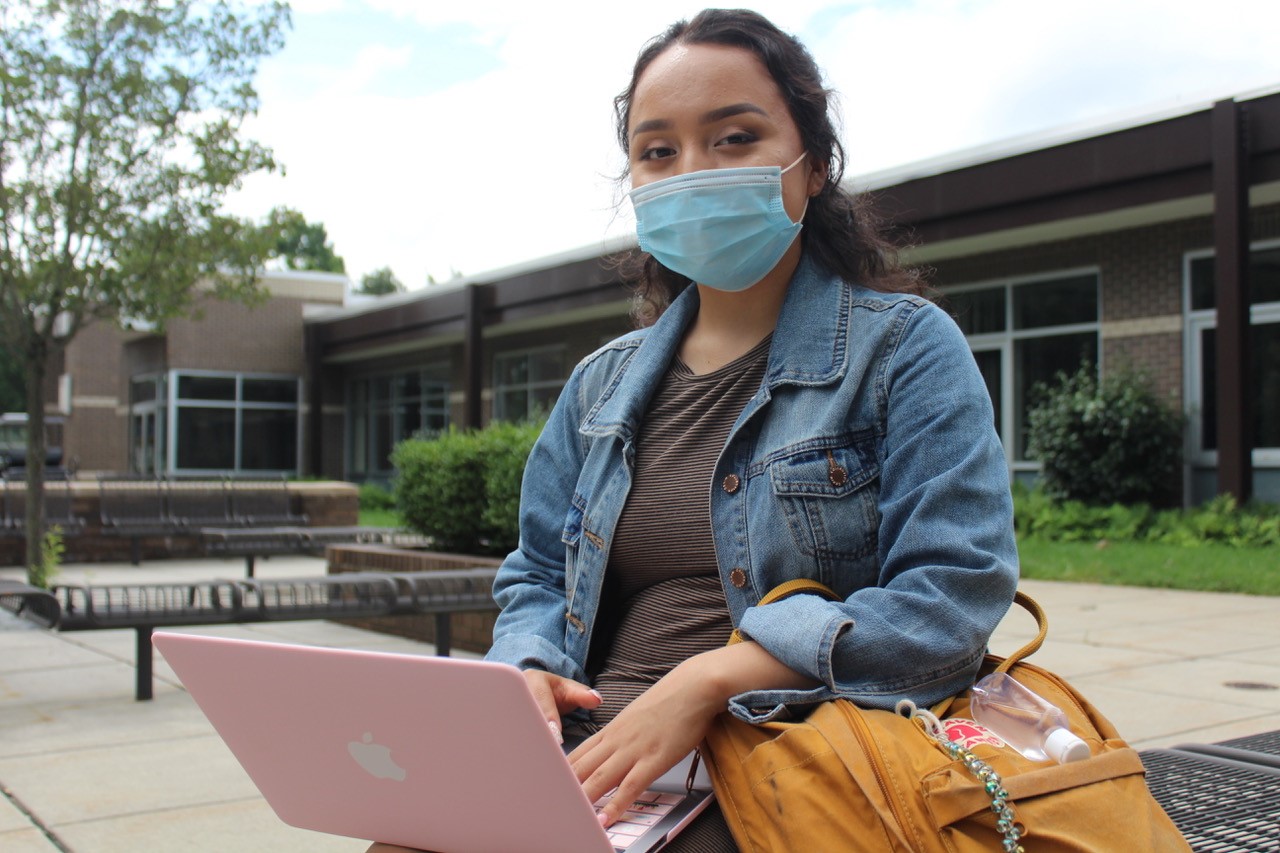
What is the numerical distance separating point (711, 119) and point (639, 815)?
3.41ft

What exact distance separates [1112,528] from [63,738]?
1097cm

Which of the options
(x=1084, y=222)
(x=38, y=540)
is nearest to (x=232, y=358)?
(x=38, y=540)

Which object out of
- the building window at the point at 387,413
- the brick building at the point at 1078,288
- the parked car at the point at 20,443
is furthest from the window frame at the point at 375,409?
the parked car at the point at 20,443

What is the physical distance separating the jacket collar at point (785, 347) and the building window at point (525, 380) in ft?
69.7

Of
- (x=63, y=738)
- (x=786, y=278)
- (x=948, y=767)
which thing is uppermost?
(x=786, y=278)

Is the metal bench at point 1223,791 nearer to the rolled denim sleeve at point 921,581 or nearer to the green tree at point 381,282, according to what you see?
the rolled denim sleeve at point 921,581

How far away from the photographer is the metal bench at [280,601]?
5605 millimetres

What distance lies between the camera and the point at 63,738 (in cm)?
493

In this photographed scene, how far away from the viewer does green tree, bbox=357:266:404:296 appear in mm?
88938

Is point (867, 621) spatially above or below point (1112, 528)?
above

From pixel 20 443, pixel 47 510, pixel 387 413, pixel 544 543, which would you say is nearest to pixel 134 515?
pixel 47 510

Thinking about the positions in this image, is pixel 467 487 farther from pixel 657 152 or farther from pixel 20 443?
pixel 20 443

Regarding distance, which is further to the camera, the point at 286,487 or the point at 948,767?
the point at 286,487

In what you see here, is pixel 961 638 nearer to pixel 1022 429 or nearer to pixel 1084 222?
pixel 1084 222
